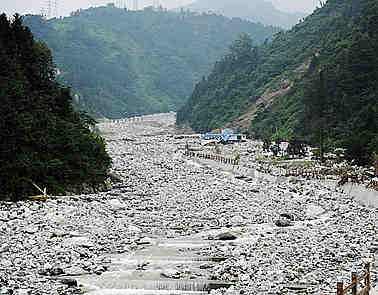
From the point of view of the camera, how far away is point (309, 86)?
75.1 meters

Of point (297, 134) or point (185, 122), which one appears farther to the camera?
point (185, 122)

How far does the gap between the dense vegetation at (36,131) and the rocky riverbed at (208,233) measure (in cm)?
207

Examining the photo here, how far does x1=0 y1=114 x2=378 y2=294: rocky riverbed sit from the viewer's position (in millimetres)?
16641

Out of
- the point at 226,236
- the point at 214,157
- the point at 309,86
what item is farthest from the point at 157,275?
the point at 309,86

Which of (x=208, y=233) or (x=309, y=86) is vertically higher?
(x=309, y=86)

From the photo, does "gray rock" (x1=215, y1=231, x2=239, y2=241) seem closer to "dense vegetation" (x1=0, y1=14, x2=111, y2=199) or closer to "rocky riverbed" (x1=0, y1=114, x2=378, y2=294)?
"rocky riverbed" (x1=0, y1=114, x2=378, y2=294)

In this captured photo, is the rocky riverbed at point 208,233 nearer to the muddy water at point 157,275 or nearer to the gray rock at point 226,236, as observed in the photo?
the gray rock at point 226,236

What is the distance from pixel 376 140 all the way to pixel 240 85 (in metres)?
84.2

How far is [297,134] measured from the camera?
235 feet

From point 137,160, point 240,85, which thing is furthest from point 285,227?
point 240,85

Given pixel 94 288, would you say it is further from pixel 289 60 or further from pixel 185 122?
pixel 185 122

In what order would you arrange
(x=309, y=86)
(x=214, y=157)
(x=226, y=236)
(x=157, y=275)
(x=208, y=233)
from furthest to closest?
(x=309, y=86), (x=214, y=157), (x=208, y=233), (x=226, y=236), (x=157, y=275)

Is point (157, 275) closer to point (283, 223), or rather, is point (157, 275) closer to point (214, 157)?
point (283, 223)

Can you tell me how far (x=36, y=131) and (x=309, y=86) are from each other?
51.6m
